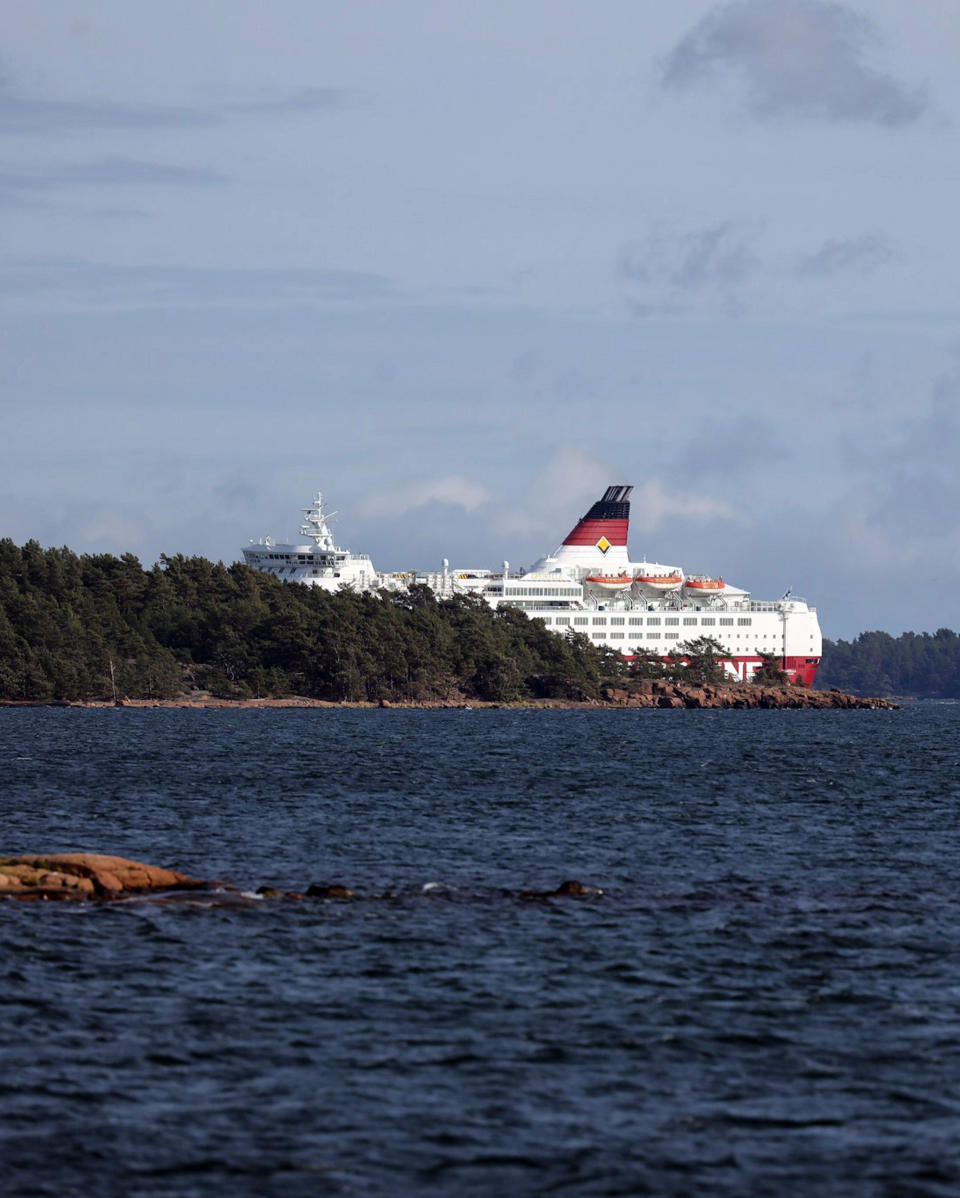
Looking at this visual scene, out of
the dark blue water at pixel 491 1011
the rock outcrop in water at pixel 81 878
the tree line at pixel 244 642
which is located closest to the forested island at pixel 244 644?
the tree line at pixel 244 642

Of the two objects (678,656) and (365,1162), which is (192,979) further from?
(678,656)

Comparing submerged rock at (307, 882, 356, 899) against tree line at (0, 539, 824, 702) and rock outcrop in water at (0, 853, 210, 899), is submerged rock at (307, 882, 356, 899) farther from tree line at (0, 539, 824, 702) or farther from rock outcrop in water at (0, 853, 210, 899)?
tree line at (0, 539, 824, 702)

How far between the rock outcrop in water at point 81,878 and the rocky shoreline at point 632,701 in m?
129

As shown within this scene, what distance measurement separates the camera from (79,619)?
16512 cm

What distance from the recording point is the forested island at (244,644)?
6314 inches

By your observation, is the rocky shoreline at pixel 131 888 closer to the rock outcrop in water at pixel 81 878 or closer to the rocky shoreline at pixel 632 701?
the rock outcrop in water at pixel 81 878

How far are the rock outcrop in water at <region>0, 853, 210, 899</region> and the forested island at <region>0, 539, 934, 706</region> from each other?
122619mm

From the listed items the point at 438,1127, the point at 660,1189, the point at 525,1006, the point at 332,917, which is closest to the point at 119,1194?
the point at 438,1127

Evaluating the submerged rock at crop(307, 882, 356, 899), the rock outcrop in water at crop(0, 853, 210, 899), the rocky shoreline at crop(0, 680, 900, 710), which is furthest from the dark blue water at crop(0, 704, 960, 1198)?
the rocky shoreline at crop(0, 680, 900, 710)

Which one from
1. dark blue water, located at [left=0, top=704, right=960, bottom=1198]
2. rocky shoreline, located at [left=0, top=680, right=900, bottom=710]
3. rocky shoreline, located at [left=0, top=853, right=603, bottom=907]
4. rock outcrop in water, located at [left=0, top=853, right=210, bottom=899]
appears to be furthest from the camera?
rocky shoreline, located at [left=0, top=680, right=900, bottom=710]

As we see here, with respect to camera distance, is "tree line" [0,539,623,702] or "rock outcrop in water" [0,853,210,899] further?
"tree line" [0,539,623,702]

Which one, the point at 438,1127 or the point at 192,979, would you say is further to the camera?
the point at 192,979

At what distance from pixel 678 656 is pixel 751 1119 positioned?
178697 millimetres

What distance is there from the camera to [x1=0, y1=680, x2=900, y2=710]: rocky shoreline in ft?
544
